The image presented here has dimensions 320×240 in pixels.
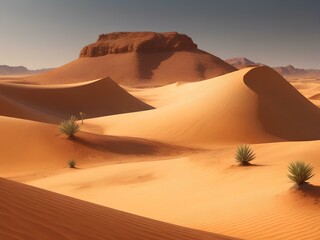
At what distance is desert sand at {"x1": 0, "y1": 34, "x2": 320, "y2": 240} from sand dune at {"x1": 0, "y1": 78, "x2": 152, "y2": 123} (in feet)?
28.7

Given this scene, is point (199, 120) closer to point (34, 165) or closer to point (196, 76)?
point (34, 165)

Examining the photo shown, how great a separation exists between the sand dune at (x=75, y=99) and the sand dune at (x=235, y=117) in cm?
963

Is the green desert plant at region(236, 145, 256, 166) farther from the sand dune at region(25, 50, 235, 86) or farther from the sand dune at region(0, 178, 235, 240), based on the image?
the sand dune at region(25, 50, 235, 86)

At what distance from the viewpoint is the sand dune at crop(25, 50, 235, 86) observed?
351 feet

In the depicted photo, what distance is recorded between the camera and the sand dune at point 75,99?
35.8 m

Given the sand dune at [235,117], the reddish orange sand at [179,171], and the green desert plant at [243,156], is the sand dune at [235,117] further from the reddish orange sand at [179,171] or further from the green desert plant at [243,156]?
the green desert plant at [243,156]

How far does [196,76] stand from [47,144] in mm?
93678

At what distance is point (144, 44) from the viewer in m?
132

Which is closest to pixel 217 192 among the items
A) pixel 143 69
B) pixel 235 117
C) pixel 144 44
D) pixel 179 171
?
pixel 179 171

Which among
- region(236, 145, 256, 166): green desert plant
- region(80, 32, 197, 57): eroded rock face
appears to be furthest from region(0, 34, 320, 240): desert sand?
region(80, 32, 197, 57): eroded rock face

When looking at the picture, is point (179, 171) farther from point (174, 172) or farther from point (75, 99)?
point (75, 99)

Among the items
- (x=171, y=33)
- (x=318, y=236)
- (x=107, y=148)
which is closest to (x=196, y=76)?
(x=171, y=33)

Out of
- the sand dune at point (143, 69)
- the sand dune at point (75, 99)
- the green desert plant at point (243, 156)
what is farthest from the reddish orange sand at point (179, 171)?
the sand dune at point (143, 69)

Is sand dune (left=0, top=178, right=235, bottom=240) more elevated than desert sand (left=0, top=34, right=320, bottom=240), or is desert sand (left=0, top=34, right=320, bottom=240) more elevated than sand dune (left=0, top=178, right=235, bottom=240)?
desert sand (left=0, top=34, right=320, bottom=240)
